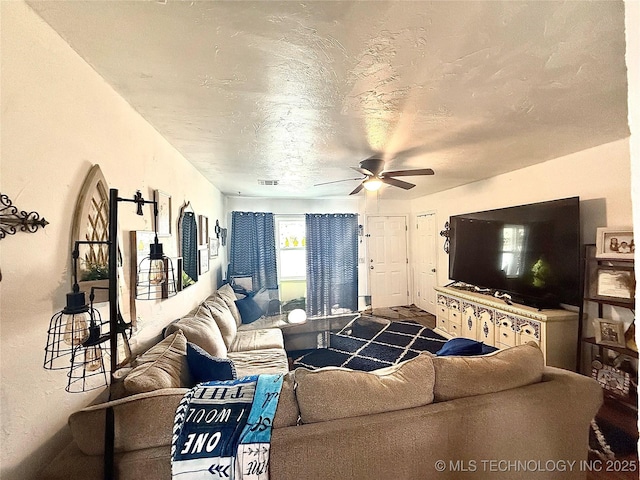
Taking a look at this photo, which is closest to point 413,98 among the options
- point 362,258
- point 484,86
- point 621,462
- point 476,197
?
point 484,86

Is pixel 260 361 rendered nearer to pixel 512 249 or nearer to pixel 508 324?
pixel 508 324

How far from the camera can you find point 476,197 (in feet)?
13.4

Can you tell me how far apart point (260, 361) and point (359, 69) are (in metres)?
2.32

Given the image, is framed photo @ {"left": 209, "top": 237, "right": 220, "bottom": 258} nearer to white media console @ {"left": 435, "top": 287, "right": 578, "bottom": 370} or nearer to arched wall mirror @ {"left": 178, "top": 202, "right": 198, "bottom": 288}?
arched wall mirror @ {"left": 178, "top": 202, "right": 198, "bottom": 288}

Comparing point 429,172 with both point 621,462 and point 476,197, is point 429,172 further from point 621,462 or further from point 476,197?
point 621,462

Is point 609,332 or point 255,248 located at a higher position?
point 255,248

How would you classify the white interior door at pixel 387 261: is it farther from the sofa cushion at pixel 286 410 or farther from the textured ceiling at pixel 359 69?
the sofa cushion at pixel 286 410

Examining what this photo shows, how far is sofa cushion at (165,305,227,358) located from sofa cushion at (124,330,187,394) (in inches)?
7.1

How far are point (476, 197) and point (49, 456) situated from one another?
4706mm

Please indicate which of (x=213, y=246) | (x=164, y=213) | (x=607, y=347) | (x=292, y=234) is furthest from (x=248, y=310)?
(x=607, y=347)

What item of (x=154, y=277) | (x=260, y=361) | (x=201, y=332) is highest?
(x=154, y=277)

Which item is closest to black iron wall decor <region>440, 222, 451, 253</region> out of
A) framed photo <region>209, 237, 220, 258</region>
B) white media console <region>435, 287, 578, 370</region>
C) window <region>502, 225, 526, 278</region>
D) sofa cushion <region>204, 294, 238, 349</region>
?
white media console <region>435, 287, 578, 370</region>

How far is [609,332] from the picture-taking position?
2.37 meters

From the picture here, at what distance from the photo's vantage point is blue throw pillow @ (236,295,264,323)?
12.2 ft
